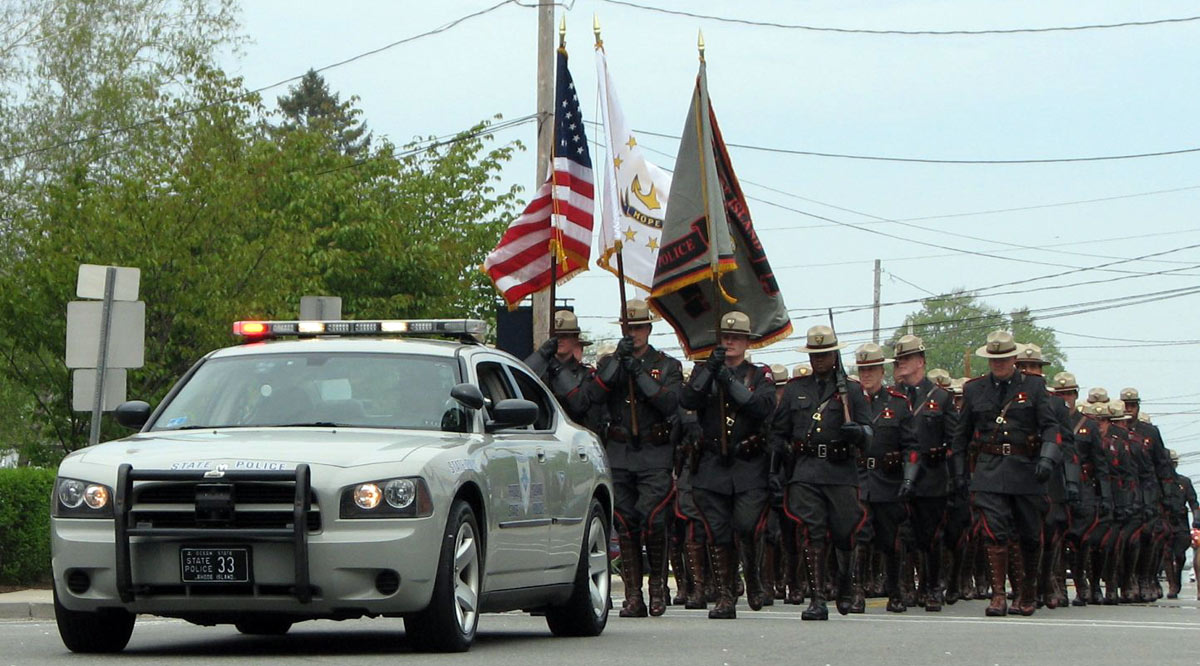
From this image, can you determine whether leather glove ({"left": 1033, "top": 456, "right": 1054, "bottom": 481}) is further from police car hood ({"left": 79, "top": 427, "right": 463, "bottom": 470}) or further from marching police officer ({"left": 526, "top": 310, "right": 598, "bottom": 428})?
police car hood ({"left": 79, "top": 427, "right": 463, "bottom": 470})

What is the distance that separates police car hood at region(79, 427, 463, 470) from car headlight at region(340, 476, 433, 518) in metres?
0.13

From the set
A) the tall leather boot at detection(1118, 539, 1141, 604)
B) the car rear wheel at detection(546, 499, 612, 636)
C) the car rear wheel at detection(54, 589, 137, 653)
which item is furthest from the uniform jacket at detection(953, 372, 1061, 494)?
the car rear wheel at detection(54, 589, 137, 653)

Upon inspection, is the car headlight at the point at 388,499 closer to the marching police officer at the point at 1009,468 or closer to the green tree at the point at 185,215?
the marching police officer at the point at 1009,468

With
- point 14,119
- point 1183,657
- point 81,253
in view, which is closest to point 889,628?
point 1183,657

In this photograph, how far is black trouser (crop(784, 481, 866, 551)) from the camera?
16062 millimetres

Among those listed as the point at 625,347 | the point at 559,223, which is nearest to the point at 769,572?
the point at 559,223

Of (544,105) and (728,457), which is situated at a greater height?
(544,105)

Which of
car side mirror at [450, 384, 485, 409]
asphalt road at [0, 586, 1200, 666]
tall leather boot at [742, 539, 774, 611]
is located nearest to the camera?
asphalt road at [0, 586, 1200, 666]

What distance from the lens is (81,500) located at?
1058 cm

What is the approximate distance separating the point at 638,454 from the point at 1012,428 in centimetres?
317

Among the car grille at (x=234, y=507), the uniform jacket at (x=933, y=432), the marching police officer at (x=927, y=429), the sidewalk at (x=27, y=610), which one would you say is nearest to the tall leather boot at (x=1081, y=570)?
the marching police officer at (x=927, y=429)

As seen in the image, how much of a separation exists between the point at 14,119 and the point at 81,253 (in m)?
21.2

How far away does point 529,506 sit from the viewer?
12.2 m

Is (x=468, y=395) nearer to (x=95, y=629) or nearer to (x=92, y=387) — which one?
(x=95, y=629)
